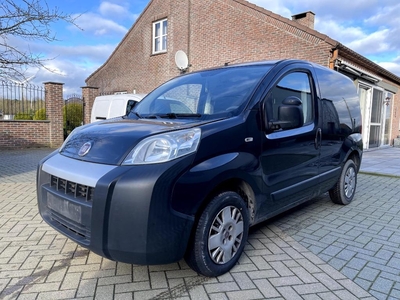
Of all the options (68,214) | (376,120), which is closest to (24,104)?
(68,214)

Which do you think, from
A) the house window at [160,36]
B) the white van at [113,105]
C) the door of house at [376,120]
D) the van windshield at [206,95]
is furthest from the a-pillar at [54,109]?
the door of house at [376,120]

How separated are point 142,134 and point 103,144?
32 centimetres

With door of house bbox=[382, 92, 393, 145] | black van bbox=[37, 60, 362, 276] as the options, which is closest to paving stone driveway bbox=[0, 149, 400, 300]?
black van bbox=[37, 60, 362, 276]

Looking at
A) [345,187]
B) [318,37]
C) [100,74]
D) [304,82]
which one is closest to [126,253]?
[304,82]

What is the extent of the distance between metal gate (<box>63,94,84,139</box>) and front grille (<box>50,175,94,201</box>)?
1181cm

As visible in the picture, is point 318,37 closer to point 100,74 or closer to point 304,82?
point 304,82

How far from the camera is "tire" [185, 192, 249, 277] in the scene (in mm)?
2305

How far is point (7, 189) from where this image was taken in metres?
5.25

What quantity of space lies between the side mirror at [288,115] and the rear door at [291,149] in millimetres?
67

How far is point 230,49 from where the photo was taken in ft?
37.2

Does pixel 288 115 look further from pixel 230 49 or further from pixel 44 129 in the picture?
pixel 44 129

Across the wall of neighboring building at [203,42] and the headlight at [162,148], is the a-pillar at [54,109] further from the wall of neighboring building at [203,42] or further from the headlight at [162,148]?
the headlight at [162,148]

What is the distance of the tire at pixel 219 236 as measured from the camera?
230 cm

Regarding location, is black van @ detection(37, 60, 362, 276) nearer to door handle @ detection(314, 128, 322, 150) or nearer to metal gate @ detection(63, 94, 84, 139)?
door handle @ detection(314, 128, 322, 150)
